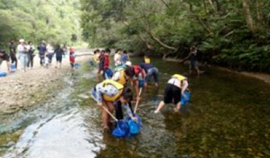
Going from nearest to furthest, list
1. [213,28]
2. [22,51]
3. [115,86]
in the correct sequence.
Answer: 1. [115,86]
2. [22,51]
3. [213,28]

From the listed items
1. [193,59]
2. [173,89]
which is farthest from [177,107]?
[193,59]

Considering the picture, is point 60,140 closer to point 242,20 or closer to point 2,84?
point 2,84

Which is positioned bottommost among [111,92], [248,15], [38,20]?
[111,92]

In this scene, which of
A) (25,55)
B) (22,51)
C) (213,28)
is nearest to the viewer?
(22,51)

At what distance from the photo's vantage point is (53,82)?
17828 millimetres

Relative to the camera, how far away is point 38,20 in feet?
338

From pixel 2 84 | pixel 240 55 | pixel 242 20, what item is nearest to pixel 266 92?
pixel 240 55

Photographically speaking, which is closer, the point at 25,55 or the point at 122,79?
the point at 122,79

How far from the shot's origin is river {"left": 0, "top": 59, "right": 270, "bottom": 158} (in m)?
7.72

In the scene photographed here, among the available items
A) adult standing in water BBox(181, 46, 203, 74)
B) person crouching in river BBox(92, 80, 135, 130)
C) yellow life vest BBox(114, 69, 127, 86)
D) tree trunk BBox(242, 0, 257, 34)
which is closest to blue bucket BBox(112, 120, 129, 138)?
person crouching in river BBox(92, 80, 135, 130)

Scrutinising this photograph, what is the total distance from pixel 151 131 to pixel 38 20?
101 meters

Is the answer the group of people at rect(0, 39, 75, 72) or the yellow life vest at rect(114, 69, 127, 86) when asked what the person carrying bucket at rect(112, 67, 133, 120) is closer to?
the yellow life vest at rect(114, 69, 127, 86)

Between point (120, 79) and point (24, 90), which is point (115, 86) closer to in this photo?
point (120, 79)

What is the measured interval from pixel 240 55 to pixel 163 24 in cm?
1376
